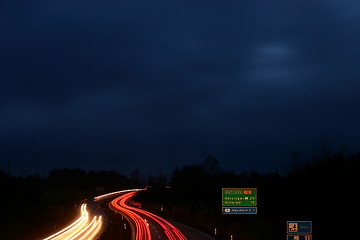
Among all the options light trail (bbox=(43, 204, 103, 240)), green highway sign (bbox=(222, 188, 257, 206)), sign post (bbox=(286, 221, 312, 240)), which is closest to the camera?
sign post (bbox=(286, 221, 312, 240))

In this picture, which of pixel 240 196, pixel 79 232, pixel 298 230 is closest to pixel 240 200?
pixel 240 196

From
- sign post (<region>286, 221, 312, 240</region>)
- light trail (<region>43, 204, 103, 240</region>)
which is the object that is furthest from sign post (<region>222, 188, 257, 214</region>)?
light trail (<region>43, 204, 103, 240</region>)

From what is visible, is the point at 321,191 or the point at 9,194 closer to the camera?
the point at 321,191


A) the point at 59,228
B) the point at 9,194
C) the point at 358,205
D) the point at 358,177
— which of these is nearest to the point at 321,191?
the point at 358,177

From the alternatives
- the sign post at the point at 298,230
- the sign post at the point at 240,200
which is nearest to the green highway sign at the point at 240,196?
the sign post at the point at 240,200

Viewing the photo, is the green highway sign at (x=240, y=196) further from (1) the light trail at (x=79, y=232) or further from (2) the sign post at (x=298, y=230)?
(1) the light trail at (x=79, y=232)

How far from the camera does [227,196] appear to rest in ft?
185

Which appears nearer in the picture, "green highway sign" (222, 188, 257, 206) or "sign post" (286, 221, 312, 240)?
"sign post" (286, 221, 312, 240)

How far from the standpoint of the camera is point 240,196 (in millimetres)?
56594

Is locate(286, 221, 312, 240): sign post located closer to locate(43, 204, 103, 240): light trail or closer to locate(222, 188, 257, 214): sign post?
locate(222, 188, 257, 214): sign post

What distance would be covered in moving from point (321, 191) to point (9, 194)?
236 feet

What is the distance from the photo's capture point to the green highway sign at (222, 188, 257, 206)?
56.3m

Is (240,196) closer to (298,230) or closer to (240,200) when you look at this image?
(240,200)

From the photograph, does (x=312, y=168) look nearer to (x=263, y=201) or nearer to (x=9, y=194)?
(x=263, y=201)
